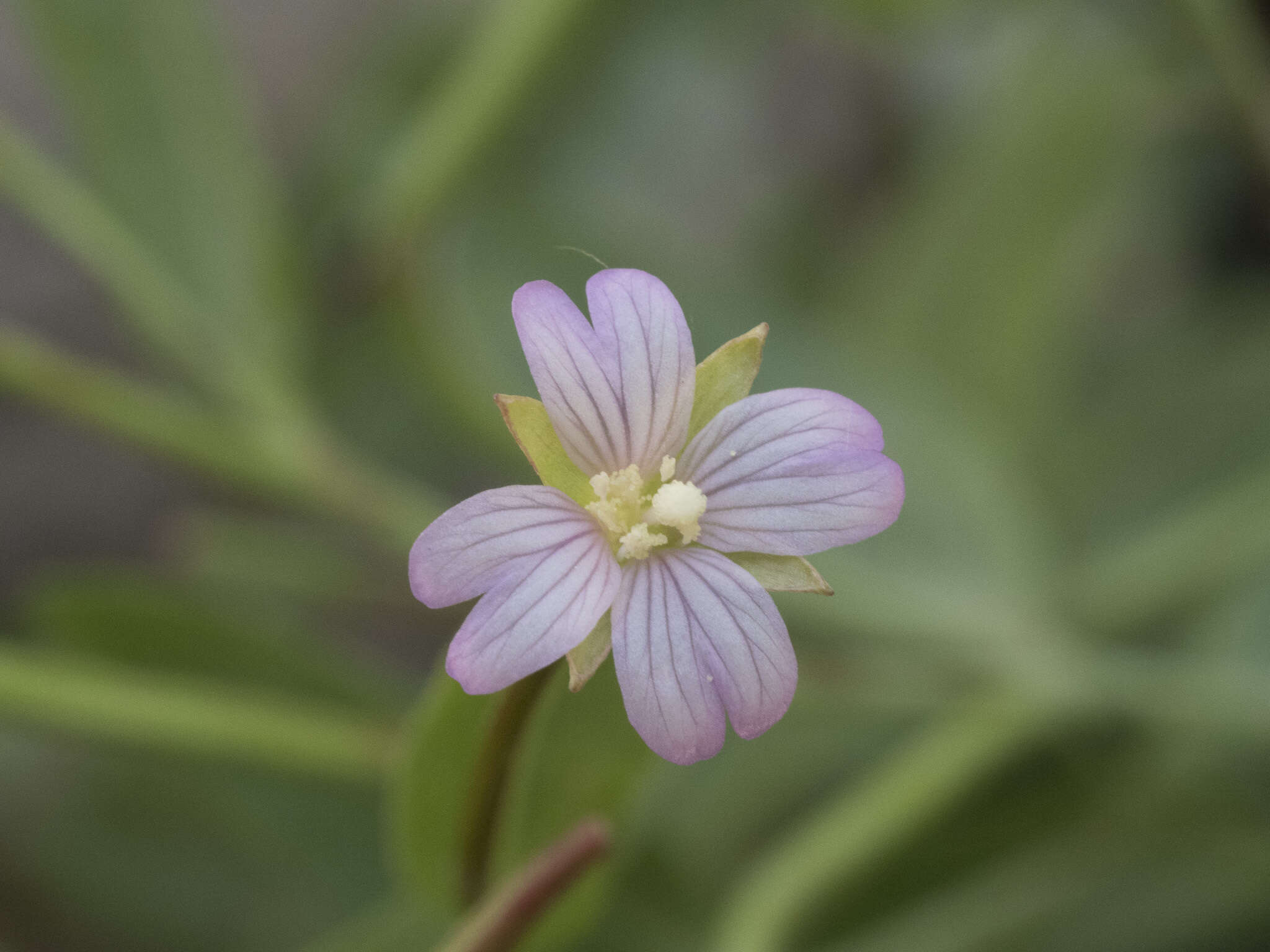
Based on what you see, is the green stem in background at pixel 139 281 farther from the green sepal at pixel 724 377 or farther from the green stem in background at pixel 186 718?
the green sepal at pixel 724 377

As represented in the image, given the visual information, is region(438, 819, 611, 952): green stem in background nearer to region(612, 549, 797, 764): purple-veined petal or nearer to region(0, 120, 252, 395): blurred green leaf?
region(612, 549, 797, 764): purple-veined petal

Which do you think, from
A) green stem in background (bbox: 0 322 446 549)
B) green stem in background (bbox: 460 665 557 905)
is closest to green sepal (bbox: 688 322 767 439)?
green stem in background (bbox: 460 665 557 905)

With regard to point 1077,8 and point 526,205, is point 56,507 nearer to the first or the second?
point 526,205

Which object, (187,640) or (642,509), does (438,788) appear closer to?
(642,509)

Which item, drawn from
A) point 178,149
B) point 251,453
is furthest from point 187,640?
point 178,149

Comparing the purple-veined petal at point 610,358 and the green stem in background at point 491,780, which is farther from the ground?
the purple-veined petal at point 610,358

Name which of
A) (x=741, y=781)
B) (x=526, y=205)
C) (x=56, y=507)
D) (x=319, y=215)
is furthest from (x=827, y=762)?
(x=56, y=507)

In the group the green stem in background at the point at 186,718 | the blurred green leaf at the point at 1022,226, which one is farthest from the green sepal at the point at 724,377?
the blurred green leaf at the point at 1022,226
